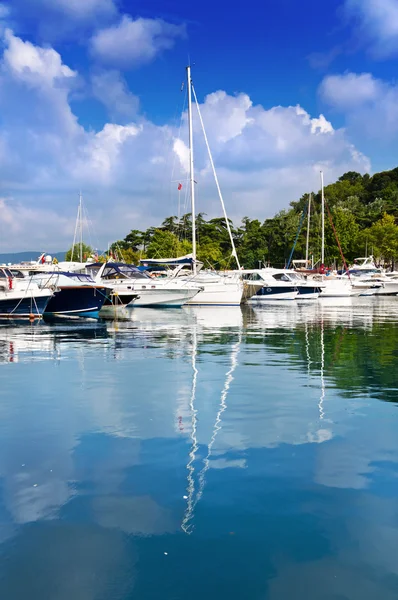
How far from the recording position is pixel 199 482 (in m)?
7.69

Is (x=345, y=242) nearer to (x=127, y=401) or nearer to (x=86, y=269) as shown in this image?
(x=86, y=269)

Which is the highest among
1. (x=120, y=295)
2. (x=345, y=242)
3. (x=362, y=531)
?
(x=345, y=242)

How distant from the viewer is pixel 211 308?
4506 centimetres

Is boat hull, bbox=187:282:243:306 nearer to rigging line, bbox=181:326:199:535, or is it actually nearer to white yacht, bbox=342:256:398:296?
white yacht, bbox=342:256:398:296

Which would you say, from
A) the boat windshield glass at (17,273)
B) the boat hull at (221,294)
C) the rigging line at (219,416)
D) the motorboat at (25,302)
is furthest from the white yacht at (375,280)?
the rigging line at (219,416)

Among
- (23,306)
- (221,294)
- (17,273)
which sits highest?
(17,273)

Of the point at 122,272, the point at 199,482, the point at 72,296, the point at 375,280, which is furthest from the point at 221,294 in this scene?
the point at 199,482

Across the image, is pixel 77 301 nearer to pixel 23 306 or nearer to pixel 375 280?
pixel 23 306

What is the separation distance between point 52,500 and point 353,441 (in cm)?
469

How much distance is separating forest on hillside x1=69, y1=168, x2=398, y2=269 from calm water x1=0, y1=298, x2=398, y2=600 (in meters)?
65.2

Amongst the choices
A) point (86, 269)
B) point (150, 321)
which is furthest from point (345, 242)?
point (150, 321)

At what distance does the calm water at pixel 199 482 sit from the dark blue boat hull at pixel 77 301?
63.7 ft

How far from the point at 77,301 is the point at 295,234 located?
3088 inches

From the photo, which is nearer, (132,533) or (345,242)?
(132,533)
